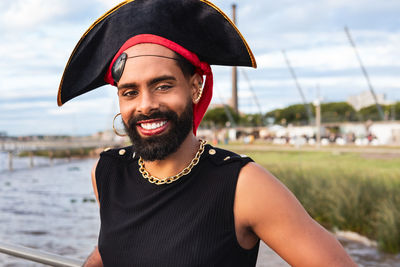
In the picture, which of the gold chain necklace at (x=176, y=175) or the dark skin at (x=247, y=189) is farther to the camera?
the gold chain necklace at (x=176, y=175)

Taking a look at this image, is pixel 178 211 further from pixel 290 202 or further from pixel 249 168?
pixel 290 202

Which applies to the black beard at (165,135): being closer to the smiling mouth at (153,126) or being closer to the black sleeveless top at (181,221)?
the smiling mouth at (153,126)

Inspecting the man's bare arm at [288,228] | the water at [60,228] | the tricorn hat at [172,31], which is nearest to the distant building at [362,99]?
the water at [60,228]

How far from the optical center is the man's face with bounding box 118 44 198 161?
5.23 ft

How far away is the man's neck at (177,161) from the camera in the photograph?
1.69 metres

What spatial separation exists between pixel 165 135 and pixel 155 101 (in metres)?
0.14

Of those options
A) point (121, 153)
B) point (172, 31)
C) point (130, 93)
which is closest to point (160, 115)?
point (130, 93)

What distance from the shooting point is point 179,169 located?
66.3 inches

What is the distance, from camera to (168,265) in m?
1.50

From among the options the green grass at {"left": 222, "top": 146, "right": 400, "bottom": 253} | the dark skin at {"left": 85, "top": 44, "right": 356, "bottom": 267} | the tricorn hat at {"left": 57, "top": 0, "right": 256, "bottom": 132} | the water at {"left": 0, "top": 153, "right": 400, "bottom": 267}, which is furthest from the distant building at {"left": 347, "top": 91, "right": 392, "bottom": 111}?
the dark skin at {"left": 85, "top": 44, "right": 356, "bottom": 267}

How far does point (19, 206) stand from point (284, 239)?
72.8ft

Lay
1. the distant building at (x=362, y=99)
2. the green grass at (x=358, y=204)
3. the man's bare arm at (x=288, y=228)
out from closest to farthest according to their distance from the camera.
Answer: the man's bare arm at (x=288, y=228), the green grass at (x=358, y=204), the distant building at (x=362, y=99)

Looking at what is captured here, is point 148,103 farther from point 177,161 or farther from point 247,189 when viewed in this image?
point 247,189

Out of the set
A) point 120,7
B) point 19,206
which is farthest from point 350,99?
point 120,7
